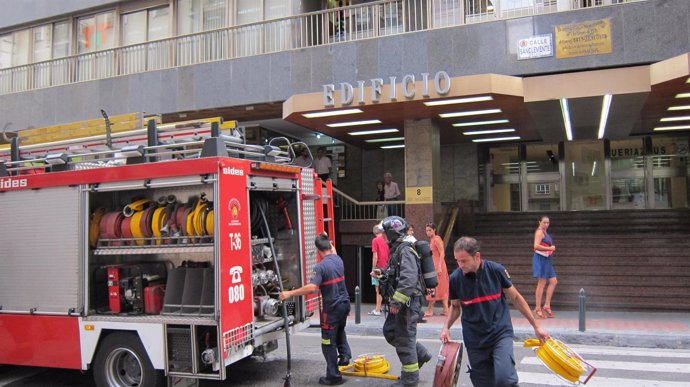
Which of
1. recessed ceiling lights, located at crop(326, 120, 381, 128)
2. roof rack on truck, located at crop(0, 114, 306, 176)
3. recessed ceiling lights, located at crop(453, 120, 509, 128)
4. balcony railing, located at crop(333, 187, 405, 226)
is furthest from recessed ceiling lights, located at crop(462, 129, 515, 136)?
roof rack on truck, located at crop(0, 114, 306, 176)

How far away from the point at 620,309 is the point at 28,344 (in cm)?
1047

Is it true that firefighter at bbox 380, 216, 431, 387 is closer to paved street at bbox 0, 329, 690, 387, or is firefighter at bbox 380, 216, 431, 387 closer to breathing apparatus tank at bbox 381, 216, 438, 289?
breathing apparatus tank at bbox 381, 216, 438, 289

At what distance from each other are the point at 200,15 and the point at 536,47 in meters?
10.4

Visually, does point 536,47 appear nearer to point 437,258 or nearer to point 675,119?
point 675,119

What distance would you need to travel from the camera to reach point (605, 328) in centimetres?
964

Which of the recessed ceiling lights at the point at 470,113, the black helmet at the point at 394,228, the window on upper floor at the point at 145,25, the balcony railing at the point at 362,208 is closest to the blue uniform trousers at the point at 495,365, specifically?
the black helmet at the point at 394,228

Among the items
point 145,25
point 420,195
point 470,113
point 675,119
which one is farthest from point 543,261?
point 145,25

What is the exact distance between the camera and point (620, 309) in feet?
37.8

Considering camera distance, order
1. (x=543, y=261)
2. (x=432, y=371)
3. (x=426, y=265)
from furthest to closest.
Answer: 1. (x=543, y=261)
2. (x=432, y=371)
3. (x=426, y=265)

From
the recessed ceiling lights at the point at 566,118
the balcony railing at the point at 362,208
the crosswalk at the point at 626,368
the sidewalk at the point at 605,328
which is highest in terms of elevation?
the recessed ceiling lights at the point at 566,118

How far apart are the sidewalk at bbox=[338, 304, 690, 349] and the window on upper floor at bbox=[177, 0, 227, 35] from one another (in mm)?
10854

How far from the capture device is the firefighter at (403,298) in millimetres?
6008

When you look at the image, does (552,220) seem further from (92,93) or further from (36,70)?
(36,70)

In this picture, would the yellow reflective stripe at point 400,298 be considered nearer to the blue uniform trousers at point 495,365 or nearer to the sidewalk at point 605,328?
the blue uniform trousers at point 495,365
